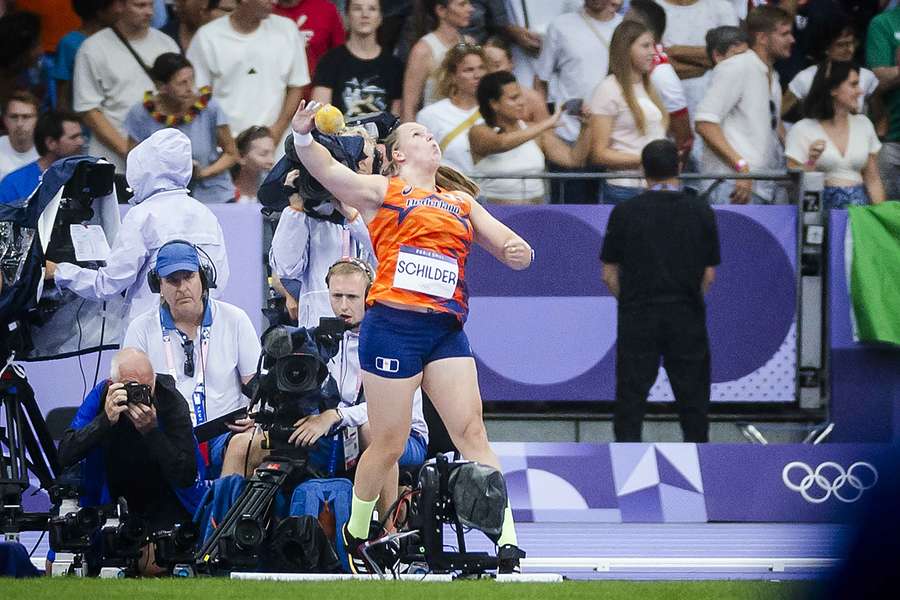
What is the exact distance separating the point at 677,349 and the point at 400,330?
13.9 feet

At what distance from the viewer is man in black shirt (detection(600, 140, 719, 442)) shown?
992 cm

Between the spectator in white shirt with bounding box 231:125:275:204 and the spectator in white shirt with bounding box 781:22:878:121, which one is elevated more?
the spectator in white shirt with bounding box 781:22:878:121

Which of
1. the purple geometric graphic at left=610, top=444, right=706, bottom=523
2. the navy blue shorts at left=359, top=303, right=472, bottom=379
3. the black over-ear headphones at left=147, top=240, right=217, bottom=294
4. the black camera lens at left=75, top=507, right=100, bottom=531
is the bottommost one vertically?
the purple geometric graphic at left=610, top=444, right=706, bottom=523

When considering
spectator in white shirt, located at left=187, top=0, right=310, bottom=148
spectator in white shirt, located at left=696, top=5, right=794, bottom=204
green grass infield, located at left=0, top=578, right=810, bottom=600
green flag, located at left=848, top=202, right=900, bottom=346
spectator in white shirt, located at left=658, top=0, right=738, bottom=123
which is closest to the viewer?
green grass infield, located at left=0, top=578, right=810, bottom=600

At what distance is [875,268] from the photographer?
10141mm

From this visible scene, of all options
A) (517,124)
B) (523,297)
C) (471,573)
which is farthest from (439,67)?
(471,573)

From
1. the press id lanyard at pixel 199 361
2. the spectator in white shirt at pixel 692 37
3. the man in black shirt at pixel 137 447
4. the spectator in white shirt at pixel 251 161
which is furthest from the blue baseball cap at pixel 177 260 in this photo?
the spectator in white shirt at pixel 692 37

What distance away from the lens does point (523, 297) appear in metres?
10.2

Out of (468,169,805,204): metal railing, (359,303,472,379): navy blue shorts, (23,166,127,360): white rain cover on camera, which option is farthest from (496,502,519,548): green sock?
(468,169,805,204): metal railing

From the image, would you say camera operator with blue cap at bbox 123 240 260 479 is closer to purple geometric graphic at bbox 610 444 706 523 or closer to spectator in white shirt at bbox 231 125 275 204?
spectator in white shirt at bbox 231 125 275 204

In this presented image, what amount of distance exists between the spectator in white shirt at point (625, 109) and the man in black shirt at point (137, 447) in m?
4.41

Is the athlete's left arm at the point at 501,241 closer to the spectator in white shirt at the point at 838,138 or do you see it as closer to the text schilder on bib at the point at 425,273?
the text schilder on bib at the point at 425,273

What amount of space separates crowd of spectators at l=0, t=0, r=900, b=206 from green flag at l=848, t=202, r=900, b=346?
1.56 ft

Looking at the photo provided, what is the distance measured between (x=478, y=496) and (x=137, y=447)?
182 cm
